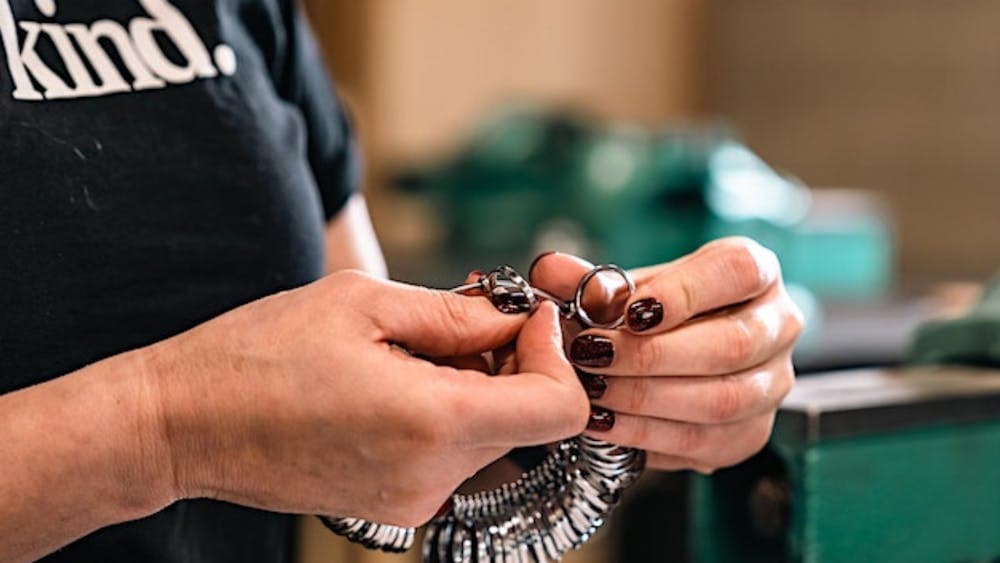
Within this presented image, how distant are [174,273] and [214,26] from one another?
13 centimetres

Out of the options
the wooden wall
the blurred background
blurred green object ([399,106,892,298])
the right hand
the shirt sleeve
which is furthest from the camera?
the wooden wall

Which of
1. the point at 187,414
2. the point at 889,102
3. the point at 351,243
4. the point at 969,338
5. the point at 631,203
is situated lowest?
the point at 889,102

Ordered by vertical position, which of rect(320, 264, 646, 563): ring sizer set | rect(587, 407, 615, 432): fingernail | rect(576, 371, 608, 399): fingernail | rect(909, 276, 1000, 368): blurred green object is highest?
rect(576, 371, 608, 399): fingernail

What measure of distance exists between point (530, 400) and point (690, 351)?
107 mm

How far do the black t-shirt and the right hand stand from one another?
0.30 feet

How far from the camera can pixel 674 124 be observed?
2.62m

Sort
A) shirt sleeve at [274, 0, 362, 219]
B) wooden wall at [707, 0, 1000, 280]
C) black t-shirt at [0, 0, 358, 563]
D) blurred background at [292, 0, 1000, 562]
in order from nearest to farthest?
black t-shirt at [0, 0, 358, 563] < shirt sleeve at [274, 0, 362, 219] < blurred background at [292, 0, 1000, 562] < wooden wall at [707, 0, 1000, 280]

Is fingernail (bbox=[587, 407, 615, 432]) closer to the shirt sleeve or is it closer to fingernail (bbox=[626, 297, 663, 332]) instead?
fingernail (bbox=[626, 297, 663, 332])

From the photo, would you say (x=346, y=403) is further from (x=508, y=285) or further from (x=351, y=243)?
(x=351, y=243)

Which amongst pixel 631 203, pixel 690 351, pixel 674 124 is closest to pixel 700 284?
pixel 690 351

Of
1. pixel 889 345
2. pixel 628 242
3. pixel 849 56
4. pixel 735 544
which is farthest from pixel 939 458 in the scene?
pixel 849 56

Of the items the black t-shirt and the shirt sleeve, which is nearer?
the black t-shirt

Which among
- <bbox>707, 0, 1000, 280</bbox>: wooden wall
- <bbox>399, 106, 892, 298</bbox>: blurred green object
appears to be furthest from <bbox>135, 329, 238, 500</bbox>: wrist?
<bbox>707, 0, 1000, 280</bbox>: wooden wall

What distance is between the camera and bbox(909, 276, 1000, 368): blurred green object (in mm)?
792
